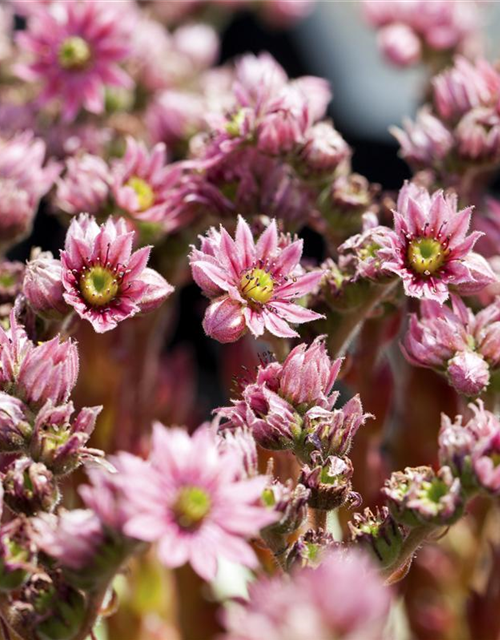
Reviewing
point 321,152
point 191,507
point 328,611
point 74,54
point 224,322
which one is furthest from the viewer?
point 74,54

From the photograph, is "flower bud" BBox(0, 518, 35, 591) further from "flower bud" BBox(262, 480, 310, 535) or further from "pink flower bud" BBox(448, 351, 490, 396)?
"pink flower bud" BBox(448, 351, 490, 396)

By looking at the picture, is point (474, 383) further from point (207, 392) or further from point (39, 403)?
point (207, 392)

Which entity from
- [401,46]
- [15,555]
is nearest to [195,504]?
[15,555]

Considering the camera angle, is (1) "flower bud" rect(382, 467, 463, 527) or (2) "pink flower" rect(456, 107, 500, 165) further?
(2) "pink flower" rect(456, 107, 500, 165)

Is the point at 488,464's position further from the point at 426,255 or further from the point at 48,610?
the point at 48,610

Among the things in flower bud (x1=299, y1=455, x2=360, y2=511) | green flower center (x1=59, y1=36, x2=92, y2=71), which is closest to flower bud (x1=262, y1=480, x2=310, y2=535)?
flower bud (x1=299, y1=455, x2=360, y2=511)

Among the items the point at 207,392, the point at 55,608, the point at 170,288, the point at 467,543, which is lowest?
the point at 207,392

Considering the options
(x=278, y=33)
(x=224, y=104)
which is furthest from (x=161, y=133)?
(x=278, y=33)
